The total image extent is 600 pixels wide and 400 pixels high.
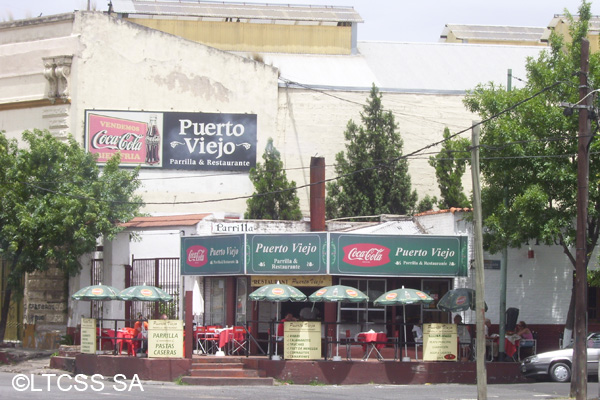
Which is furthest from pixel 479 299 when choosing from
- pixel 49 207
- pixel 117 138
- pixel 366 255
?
pixel 117 138

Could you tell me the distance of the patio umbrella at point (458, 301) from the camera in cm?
2697

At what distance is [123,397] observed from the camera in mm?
20172

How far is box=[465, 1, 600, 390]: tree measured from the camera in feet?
85.7

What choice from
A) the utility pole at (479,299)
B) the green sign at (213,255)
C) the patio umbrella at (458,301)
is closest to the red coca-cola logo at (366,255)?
the patio umbrella at (458,301)

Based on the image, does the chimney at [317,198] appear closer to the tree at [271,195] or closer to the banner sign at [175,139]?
the tree at [271,195]

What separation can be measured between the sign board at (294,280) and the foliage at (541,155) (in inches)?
211

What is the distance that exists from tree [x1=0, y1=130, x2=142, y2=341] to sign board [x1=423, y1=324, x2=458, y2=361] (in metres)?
11.7

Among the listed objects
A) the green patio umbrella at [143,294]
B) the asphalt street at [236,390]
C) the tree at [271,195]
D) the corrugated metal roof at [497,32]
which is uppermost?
the corrugated metal roof at [497,32]

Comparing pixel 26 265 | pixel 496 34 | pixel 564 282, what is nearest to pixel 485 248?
pixel 564 282

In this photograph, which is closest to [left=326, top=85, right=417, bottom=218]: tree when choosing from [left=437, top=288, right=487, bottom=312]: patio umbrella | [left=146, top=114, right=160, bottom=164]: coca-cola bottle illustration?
[left=146, top=114, right=160, bottom=164]: coca-cola bottle illustration

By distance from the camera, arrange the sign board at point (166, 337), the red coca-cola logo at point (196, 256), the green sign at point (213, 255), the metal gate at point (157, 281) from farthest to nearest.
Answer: the metal gate at point (157, 281), the red coca-cola logo at point (196, 256), the green sign at point (213, 255), the sign board at point (166, 337)

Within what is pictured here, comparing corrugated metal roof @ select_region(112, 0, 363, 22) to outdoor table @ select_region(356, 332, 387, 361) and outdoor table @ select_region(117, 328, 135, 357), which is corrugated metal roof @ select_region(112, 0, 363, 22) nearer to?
outdoor table @ select_region(117, 328, 135, 357)

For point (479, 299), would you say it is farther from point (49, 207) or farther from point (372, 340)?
point (49, 207)

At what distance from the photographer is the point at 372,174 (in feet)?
124
